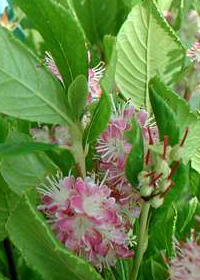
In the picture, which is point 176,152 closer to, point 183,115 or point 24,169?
point 183,115

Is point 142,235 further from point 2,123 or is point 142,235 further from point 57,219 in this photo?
point 2,123

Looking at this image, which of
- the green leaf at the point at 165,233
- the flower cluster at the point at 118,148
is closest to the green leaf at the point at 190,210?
the green leaf at the point at 165,233

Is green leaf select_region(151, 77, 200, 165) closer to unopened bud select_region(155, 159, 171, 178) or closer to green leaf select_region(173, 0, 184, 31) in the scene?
unopened bud select_region(155, 159, 171, 178)

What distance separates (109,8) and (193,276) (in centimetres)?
49

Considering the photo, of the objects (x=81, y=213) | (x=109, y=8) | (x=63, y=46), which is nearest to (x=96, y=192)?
(x=81, y=213)

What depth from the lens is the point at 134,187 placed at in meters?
0.49

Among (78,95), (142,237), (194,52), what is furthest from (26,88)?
(194,52)

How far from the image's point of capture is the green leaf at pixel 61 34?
19.1 inches

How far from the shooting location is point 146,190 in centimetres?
47

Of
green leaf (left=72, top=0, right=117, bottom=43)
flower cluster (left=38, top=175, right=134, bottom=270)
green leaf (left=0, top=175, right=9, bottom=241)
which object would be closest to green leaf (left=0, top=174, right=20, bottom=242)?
green leaf (left=0, top=175, right=9, bottom=241)

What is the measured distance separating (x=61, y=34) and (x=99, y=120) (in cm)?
8

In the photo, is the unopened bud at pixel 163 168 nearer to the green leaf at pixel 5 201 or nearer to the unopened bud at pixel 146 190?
the unopened bud at pixel 146 190

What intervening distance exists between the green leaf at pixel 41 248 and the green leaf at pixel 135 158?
78 mm

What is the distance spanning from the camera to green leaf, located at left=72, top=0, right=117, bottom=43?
2.76 ft
